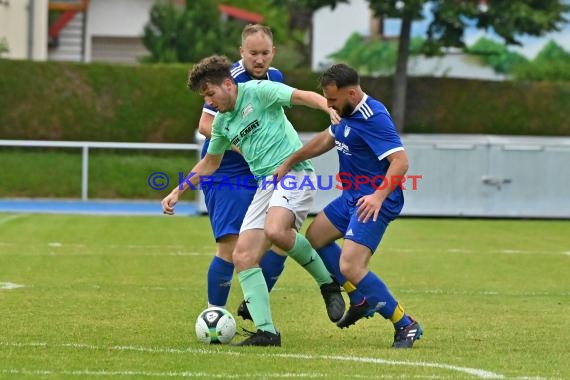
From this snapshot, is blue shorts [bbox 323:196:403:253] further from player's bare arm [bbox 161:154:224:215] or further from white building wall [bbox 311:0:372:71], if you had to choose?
white building wall [bbox 311:0:372:71]

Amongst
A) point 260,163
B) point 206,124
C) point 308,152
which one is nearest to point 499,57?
point 206,124

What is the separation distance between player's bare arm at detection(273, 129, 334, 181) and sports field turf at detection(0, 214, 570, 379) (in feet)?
3.72

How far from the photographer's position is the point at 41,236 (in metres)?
17.8

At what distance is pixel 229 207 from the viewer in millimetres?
8727

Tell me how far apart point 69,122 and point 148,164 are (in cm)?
379

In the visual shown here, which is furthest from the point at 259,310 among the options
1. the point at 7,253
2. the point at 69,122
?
the point at 69,122

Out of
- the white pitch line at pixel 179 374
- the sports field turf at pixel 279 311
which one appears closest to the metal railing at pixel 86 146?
the sports field turf at pixel 279 311

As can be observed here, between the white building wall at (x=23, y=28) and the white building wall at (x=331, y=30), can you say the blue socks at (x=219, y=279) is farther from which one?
the white building wall at (x=331, y=30)

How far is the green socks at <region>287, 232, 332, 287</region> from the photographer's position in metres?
8.46

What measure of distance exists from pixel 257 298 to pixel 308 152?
995mm

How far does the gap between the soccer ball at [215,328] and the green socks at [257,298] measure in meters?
0.25

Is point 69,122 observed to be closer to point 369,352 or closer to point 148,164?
point 148,164

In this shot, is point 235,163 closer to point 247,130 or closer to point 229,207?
point 229,207

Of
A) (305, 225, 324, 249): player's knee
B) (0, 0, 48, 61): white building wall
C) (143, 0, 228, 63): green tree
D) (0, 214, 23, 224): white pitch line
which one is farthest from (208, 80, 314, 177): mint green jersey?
(143, 0, 228, 63): green tree
